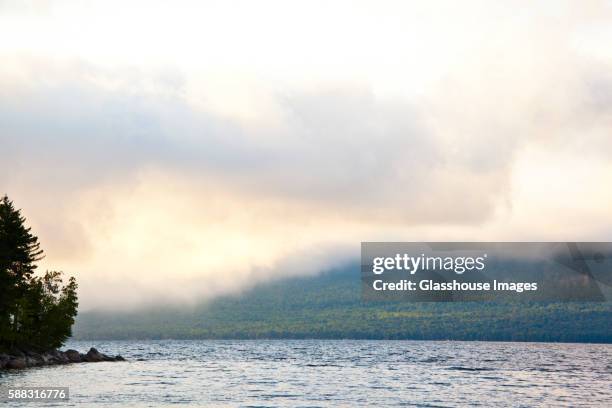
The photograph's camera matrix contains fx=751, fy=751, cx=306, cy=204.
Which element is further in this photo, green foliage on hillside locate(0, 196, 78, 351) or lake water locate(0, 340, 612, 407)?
green foliage on hillside locate(0, 196, 78, 351)

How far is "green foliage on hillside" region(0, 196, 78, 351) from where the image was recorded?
402ft

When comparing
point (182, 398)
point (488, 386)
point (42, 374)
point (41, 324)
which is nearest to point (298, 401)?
point (182, 398)

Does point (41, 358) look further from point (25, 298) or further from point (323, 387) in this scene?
point (323, 387)

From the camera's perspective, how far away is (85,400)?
2825 inches

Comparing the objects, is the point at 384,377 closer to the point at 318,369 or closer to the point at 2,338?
the point at 318,369

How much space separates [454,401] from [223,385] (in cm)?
2982

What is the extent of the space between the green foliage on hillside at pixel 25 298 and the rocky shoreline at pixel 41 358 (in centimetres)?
248

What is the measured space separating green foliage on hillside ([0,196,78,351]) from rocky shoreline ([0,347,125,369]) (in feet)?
8.14

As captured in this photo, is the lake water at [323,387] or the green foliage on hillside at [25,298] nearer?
the lake water at [323,387]

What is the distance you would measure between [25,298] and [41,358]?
36.8 ft

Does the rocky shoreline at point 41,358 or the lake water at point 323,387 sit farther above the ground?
the rocky shoreline at point 41,358

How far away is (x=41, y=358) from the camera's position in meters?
133

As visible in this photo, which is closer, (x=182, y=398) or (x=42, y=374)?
(x=182, y=398)

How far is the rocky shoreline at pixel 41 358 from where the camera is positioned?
384ft
